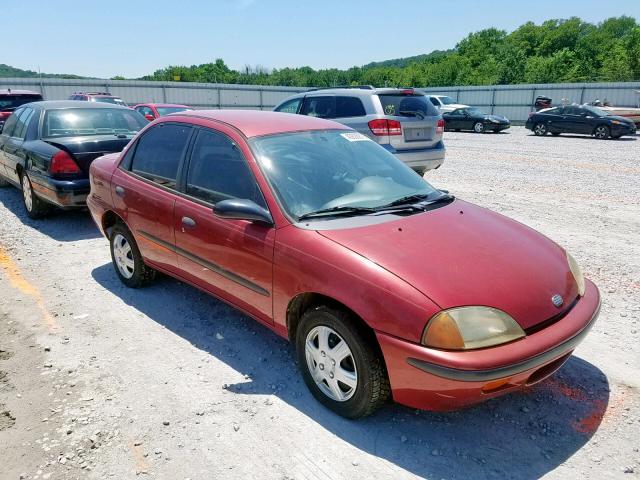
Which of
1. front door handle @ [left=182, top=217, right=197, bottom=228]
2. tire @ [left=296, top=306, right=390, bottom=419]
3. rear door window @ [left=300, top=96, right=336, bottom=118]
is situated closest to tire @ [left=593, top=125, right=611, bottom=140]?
rear door window @ [left=300, top=96, right=336, bottom=118]

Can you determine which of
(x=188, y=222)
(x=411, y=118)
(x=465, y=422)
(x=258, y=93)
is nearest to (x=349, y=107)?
(x=411, y=118)

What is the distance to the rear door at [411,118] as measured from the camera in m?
8.20

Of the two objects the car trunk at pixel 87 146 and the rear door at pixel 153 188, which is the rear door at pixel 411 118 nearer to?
the car trunk at pixel 87 146

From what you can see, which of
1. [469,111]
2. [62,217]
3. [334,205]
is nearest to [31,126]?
[62,217]

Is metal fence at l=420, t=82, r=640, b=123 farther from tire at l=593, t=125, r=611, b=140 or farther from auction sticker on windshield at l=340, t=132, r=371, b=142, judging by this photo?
auction sticker on windshield at l=340, t=132, r=371, b=142

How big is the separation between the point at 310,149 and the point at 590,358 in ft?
8.16

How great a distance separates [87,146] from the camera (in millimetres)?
6613

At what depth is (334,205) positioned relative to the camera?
3.22 metres

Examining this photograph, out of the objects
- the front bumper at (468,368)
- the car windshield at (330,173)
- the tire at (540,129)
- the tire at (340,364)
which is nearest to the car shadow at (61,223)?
the car windshield at (330,173)

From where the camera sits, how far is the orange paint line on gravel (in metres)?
4.16

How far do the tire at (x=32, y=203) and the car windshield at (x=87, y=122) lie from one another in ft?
2.48

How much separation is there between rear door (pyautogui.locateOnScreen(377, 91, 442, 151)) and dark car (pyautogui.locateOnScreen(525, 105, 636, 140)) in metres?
14.6

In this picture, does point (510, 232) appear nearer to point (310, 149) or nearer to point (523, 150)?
point (310, 149)

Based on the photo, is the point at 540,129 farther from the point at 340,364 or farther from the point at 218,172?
the point at 340,364
